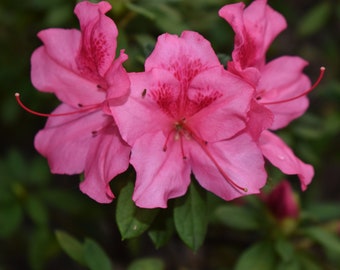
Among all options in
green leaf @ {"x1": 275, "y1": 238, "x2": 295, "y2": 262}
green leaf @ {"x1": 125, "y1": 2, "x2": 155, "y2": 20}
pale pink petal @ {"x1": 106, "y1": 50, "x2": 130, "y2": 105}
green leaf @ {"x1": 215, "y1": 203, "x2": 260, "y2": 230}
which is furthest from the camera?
green leaf @ {"x1": 215, "y1": 203, "x2": 260, "y2": 230}

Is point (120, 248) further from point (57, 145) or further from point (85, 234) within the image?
point (57, 145)

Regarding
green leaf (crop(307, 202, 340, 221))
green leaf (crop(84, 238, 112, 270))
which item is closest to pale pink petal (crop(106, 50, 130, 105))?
green leaf (crop(84, 238, 112, 270))

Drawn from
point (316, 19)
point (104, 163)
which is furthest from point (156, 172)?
point (316, 19)

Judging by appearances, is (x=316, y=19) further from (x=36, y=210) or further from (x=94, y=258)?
(x=94, y=258)

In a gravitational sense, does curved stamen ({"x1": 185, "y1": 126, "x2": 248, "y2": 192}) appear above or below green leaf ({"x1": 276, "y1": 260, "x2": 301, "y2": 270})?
above

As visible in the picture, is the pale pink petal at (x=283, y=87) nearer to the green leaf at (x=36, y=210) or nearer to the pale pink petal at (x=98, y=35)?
the pale pink petal at (x=98, y=35)

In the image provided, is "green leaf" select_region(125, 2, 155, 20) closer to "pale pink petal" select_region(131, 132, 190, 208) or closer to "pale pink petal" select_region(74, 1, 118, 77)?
"pale pink petal" select_region(74, 1, 118, 77)

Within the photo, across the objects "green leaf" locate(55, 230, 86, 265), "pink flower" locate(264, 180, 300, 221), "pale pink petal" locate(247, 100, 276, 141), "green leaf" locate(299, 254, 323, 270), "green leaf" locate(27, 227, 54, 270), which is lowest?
"green leaf" locate(27, 227, 54, 270)

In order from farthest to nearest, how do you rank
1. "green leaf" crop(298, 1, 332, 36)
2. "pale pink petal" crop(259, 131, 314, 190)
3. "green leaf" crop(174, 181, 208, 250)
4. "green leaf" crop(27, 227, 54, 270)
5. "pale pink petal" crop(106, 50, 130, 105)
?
"green leaf" crop(298, 1, 332, 36) → "green leaf" crop(27, 227, 54, 270) → "green leaf" crop(174, 181, 208, 250) → "pale pink petal" crop(259, 131, 314, 190) → "pale pink petal" crop(106, 50, 130, 105)

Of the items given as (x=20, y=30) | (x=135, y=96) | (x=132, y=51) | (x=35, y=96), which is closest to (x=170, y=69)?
(x=135, y=96)
